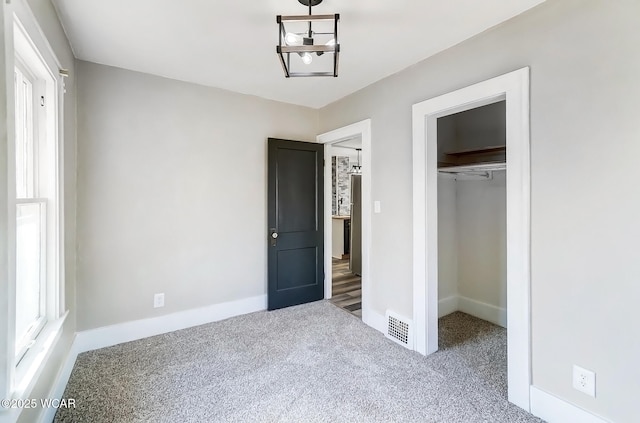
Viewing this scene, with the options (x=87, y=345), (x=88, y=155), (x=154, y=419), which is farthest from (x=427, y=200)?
(x=87, y=345)

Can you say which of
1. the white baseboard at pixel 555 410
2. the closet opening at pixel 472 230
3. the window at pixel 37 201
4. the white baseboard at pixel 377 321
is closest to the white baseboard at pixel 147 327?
the window at pixel 37 201

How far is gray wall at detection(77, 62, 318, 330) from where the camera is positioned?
259 cm

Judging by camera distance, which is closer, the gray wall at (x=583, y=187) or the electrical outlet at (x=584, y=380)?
the gray wall at (x=583, y=187)

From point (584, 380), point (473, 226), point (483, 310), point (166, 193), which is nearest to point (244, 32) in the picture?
point (166, 193)

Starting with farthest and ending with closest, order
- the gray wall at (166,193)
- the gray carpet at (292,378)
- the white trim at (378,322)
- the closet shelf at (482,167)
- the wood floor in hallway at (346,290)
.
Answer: the wood floor in hallway at (346,290)
the white trim at (378,322)
the gray wall at (166,193)
the closet shelf at (482,167)
the gray carpet at (292,378)

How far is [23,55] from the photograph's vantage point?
5.08ft

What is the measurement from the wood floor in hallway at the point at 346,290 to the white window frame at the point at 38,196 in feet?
8.53

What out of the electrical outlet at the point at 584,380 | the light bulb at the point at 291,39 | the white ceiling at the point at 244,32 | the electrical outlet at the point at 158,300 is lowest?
the electrical outlet at the point at 584,380

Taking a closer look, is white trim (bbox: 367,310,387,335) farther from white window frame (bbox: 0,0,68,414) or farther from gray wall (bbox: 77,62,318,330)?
white window frame (bbox: 0,0,68,414)

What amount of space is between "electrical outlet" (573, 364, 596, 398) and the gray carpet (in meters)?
0.34

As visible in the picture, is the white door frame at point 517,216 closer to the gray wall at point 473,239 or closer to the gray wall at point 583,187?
the gray wall at point 583,187

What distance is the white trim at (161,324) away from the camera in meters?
2.59

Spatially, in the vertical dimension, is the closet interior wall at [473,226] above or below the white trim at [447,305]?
above

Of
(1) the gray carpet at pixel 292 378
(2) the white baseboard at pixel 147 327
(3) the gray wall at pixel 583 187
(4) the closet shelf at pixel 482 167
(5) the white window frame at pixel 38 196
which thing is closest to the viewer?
(5) the white window frame at pixel 38 196
